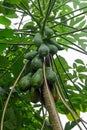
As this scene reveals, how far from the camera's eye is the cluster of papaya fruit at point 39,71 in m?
1.38

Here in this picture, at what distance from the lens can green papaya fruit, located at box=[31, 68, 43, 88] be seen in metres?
1.36

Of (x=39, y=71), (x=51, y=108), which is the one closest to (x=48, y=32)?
(x=39, y=71)

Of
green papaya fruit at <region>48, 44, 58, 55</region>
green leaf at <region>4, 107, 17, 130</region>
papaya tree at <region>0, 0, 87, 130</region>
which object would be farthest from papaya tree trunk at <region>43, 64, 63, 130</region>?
green leaf at <region>4, 107, 17, 130</region>

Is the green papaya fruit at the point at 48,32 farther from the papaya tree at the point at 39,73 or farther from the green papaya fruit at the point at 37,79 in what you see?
the green papaya fruit at the point at 37,79

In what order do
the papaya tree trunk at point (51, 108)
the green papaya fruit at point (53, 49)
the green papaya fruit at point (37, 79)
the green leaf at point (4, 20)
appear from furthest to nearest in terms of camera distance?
the green leaf at point (4, 20) → the green papaya fruit at point (53, 49) → the green papaya fruit at point (37, 79) → the papaya tree trunk at point (51, 108)

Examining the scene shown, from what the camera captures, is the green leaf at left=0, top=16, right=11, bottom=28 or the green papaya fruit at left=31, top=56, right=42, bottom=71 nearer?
the green papaya fruit at left=31, top=56, right=42, bottom=71

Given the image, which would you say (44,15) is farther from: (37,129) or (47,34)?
(37,129)

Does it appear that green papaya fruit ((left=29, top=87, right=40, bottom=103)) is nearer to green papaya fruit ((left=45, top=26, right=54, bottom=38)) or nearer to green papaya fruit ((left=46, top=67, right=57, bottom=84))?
green papaya fruit ((left=46, top=67, right=57, bottom=84))

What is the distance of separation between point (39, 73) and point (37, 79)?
0.05m

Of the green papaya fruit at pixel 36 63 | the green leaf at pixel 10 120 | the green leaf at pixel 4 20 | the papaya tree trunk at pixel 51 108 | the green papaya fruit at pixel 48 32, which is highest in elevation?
the green leaf at pixel 4 20

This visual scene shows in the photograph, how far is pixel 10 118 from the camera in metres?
1.65

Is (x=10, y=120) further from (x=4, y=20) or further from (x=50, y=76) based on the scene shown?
(x=4, y=20)

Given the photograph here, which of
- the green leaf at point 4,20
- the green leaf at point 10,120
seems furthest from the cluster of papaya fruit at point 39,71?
the green leaf at point 4,20

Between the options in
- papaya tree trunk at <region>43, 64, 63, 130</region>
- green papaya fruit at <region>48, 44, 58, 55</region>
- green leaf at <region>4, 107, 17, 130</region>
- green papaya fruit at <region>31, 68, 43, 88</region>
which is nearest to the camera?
papaya tree trunk at <region>43, 64, 63, 130</region>
